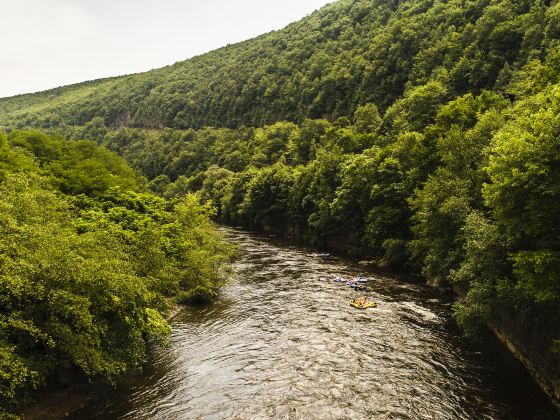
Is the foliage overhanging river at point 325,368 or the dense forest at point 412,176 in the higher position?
the dense forest at point 412,176

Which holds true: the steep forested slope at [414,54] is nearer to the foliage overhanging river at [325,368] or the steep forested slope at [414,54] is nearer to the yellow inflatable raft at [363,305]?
the yellow inflatable raft at [363,305]

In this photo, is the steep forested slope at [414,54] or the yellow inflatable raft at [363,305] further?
the steep forested slope at [414,54]

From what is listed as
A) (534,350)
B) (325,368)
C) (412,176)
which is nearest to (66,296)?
(325,368)

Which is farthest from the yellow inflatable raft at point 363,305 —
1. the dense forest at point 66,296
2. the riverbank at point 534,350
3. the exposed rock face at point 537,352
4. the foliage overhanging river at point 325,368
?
the dense forest at point 66,296

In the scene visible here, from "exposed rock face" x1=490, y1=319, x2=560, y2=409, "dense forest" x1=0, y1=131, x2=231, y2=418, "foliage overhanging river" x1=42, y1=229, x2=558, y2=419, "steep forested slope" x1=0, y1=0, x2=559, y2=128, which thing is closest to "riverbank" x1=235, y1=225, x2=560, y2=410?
"exposed rock face" x1=490, y1=319, x2=560, y2=409

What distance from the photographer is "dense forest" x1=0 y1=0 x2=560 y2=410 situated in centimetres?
2538

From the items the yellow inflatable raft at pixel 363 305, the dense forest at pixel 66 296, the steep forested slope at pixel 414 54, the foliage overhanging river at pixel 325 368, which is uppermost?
the steep forested slope at pixel 414 54

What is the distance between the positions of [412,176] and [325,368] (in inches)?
1530

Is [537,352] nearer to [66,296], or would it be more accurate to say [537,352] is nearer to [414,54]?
[66,296]

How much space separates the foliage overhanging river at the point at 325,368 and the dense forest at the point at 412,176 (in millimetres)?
3205

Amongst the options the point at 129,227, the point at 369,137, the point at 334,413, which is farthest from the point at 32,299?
the point at 369,137

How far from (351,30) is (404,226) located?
161485 mm

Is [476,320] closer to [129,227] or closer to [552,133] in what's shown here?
[552,133]

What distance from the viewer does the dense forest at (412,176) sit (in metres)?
25.4
